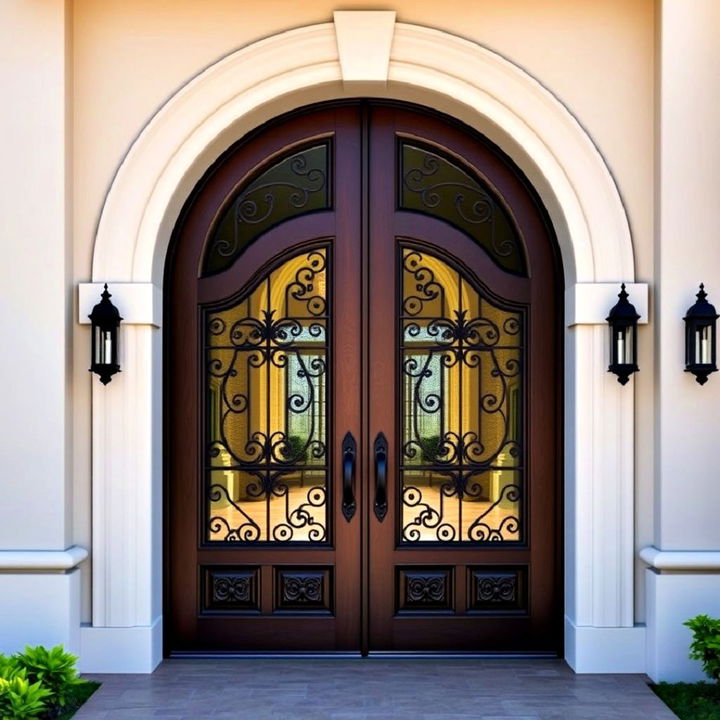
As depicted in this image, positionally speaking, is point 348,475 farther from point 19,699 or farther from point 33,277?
point 19,699

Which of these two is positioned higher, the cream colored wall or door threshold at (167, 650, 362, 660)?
the cream colored wall

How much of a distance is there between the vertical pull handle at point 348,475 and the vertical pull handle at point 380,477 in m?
0.14

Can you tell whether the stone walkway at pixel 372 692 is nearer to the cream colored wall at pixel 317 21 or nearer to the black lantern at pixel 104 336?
the cream colored wall at pixel 317 21

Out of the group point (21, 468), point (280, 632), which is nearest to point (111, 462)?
point (21, 468)

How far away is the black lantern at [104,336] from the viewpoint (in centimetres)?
587

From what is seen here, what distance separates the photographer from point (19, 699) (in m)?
4.77

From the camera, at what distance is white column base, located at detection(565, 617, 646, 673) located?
6.01 meters

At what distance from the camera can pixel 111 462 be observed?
6.06 meters

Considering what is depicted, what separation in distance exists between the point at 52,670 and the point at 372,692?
5.71 feet

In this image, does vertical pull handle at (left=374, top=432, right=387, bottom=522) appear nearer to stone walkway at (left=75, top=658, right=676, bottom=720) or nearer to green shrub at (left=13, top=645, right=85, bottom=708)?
stone walkway at (left=75, top=658, right=676, bottom=720)

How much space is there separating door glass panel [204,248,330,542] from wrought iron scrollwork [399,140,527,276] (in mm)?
742

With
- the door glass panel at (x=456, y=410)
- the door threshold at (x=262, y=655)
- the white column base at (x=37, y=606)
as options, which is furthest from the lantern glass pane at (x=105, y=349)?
the door threshold at (x=262, y=655)

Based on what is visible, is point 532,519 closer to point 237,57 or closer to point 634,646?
point 634,646

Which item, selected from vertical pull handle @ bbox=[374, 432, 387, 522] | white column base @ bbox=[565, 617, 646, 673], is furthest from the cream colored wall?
vertical pull handle @ bbox=[374, 432, 387, 522]
